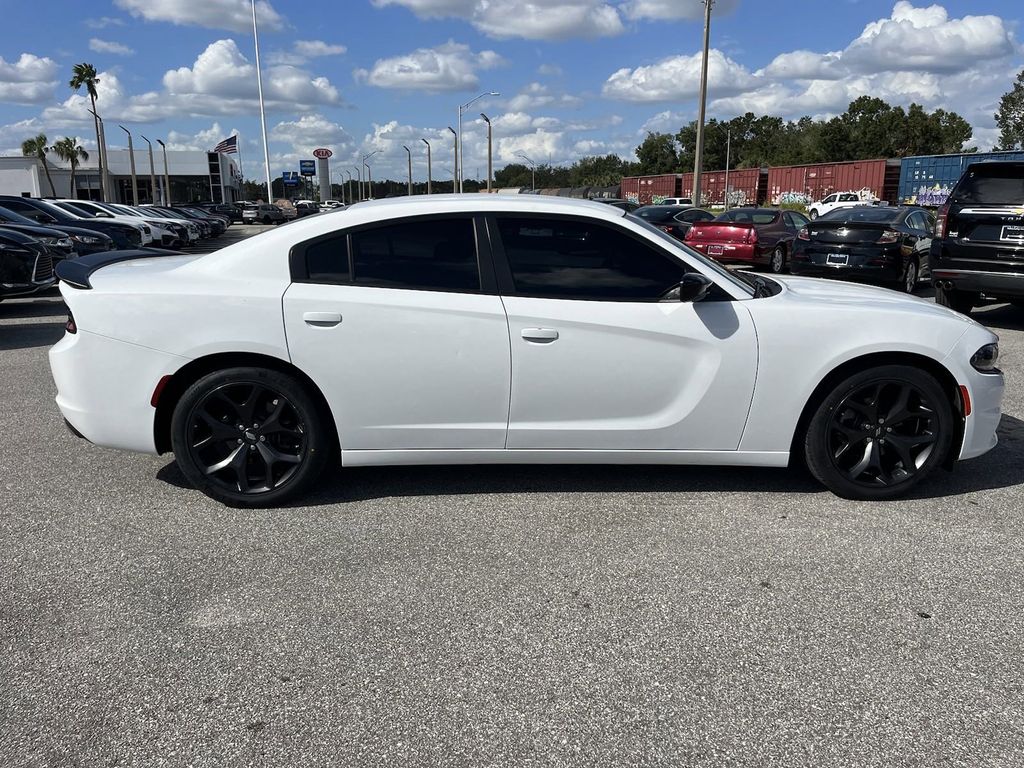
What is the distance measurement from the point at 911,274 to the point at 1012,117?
285 feet

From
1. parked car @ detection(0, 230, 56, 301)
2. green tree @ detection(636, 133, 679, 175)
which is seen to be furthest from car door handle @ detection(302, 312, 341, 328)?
green tree @ detection(636, 133, 679, 175)

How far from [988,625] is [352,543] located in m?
2.63

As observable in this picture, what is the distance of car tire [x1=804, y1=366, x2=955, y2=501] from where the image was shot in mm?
4121

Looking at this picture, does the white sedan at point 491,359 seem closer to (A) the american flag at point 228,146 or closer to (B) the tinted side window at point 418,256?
(B) the tinted side window at point 418,256

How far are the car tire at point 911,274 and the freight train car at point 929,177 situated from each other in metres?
28.4

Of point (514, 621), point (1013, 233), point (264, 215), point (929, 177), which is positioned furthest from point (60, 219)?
point (929, 177)

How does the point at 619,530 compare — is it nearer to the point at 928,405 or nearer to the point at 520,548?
the point at 520,548

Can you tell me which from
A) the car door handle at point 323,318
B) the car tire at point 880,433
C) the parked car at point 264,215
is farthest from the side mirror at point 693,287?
the parked car at point 264,215

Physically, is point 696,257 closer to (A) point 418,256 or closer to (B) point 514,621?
(A) point 418,256

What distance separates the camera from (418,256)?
4062mm

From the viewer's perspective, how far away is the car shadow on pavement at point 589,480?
440 cm

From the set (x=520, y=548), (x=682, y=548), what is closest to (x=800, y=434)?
(x=682, y=548)

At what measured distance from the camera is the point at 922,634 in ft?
9.80

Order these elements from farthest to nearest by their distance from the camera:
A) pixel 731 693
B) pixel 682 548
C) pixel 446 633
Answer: pixel 682 548 < pixel 446 633 < pixel 731 693
